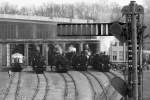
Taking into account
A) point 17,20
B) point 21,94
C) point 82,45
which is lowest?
point 21,94

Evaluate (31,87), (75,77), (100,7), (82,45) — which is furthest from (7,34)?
(100,7)

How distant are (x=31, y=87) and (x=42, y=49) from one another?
1919 centimetres

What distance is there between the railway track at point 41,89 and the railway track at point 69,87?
72.8 inches

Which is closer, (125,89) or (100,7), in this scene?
(125,89)

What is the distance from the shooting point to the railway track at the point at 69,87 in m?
29.5

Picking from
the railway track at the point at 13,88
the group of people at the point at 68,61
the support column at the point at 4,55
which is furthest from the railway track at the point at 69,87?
the support column at the point at 4,55

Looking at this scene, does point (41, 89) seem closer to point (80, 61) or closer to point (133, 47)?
point (80, 61)

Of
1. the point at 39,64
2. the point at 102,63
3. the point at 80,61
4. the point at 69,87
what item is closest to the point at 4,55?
the point at 39,64

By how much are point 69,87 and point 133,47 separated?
27.9m

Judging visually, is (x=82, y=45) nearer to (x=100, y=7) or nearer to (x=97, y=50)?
(x=97, y=50)

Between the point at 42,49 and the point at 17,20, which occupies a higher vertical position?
the point at 17,20

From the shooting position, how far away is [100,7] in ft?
330

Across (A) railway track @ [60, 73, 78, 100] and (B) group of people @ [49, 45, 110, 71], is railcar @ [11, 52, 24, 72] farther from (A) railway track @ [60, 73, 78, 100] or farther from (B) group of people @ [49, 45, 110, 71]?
(A) railway track @ [60, 73, 78, 100]

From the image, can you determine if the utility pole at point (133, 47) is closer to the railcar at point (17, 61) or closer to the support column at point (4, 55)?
the railcar at point (17, 61)
